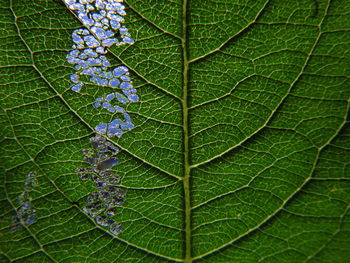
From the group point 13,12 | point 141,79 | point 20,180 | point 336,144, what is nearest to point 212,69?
point 141,79

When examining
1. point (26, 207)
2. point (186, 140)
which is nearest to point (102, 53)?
point (186, 140)

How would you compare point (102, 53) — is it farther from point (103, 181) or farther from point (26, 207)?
point (26, 207)

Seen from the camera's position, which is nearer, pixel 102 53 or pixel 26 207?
pixel 102 53

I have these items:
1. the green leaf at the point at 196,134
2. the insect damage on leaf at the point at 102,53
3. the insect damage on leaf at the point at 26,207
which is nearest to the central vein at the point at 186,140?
the green leaf at the point at 196,134

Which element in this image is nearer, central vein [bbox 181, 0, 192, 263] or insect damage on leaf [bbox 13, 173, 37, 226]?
central vein [bbox 181, 0, 192, 263]

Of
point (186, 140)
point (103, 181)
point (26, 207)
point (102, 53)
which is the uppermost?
point (102, 53)

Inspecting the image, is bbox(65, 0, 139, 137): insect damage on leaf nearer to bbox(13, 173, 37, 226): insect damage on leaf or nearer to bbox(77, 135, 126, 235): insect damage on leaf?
bbox(77, 135, 126, 235): insect damage on leaf

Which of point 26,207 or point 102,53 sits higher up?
point 102,53

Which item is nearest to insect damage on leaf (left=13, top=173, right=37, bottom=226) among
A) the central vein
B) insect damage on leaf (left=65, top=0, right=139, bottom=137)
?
insect damage on leaf (left=65, top=0, right=139, bottom=137)
